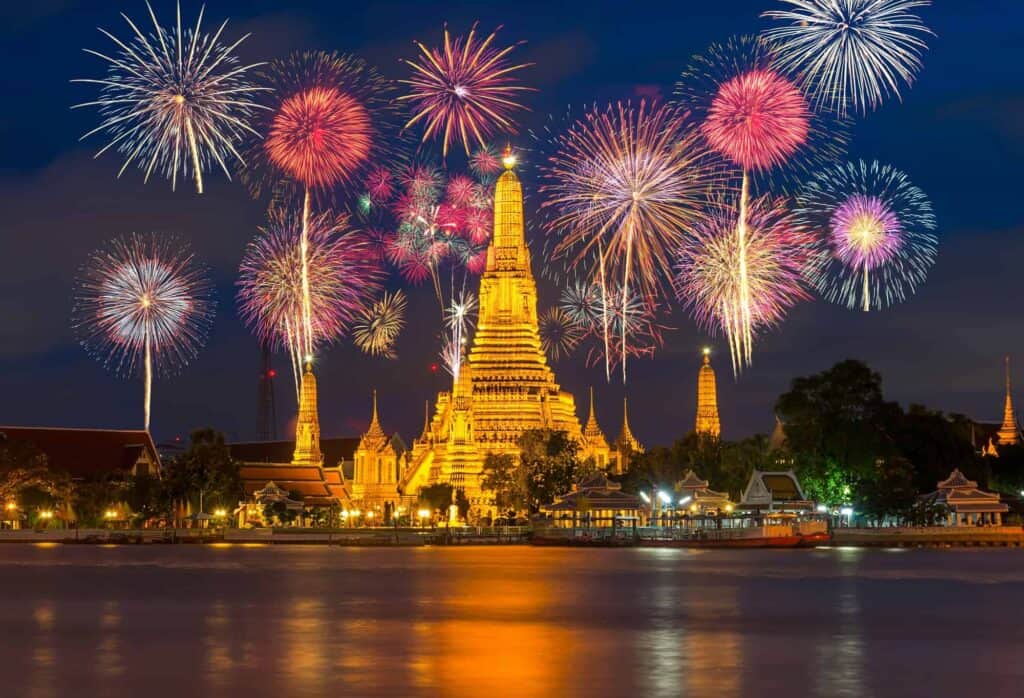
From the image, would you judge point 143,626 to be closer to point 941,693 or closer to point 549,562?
point 941,693

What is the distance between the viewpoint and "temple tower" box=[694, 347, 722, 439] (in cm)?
14300

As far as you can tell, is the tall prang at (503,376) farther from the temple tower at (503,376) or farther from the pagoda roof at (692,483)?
the pagoda roof at (692,483)

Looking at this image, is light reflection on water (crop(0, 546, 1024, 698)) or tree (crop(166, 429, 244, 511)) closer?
light reflection on water (crop(0, 546, 1024, 698))

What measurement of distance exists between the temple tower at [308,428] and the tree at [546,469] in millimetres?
38740

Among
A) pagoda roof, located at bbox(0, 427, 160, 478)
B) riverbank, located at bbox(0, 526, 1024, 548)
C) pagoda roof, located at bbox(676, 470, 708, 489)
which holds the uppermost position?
pagoda roof, located at bbox(0, 427, 160, 478)

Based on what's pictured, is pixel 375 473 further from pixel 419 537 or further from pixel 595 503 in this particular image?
pixel 595 503

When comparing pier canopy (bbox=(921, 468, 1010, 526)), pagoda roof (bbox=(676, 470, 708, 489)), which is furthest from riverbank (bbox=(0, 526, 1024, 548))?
pagoda roof (bbox=(676, 470, 708, 489))

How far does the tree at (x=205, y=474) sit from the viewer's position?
366 feet

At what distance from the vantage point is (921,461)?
102m

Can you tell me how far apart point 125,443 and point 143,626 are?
102485mm

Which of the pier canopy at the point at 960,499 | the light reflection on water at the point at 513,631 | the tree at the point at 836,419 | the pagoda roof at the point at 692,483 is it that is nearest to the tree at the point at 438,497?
the pagoda roof at the point at 692,483

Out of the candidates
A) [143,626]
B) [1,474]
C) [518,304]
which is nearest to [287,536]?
[1,474]

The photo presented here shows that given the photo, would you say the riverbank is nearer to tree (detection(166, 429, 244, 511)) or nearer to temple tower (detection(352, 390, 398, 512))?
tree (detection(166, 429, 244, 511))

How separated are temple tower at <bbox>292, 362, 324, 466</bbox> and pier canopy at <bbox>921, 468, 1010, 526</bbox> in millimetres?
65126
